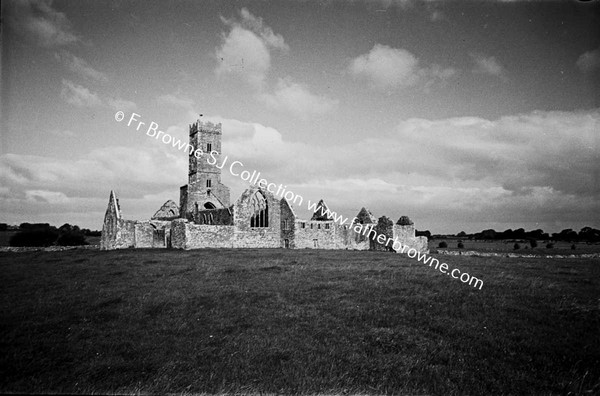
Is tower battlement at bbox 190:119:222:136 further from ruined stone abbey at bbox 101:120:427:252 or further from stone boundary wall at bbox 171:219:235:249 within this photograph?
stone boundary wall at bbox 171:219:235:249

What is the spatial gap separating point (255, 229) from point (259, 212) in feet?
9.67

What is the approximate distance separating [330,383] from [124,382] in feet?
15.2

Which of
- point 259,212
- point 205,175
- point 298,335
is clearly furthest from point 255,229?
point 298,335

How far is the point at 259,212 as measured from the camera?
43.9 meters

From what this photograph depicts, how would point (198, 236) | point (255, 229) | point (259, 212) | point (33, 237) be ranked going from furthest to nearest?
point (33, 237), point (259, 212), point (255, 229), point (198, 236)

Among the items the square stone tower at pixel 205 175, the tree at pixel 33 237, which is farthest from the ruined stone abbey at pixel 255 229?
the tree at pixel 33 237

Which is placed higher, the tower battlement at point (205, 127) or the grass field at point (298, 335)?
the tower battlement at point (205, 127)

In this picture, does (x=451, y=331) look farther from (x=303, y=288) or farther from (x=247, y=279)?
(x=247, y=279)

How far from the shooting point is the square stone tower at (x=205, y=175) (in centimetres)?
5369

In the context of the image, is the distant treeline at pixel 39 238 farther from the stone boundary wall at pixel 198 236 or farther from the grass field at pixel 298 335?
the grass field at pixel 298 335

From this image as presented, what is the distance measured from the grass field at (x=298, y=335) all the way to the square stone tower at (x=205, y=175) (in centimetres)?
3688

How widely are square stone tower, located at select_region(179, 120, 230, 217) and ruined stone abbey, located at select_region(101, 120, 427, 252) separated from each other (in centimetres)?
268

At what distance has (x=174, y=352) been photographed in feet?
31.0

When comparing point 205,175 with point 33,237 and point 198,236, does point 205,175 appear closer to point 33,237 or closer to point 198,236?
point 198,236
